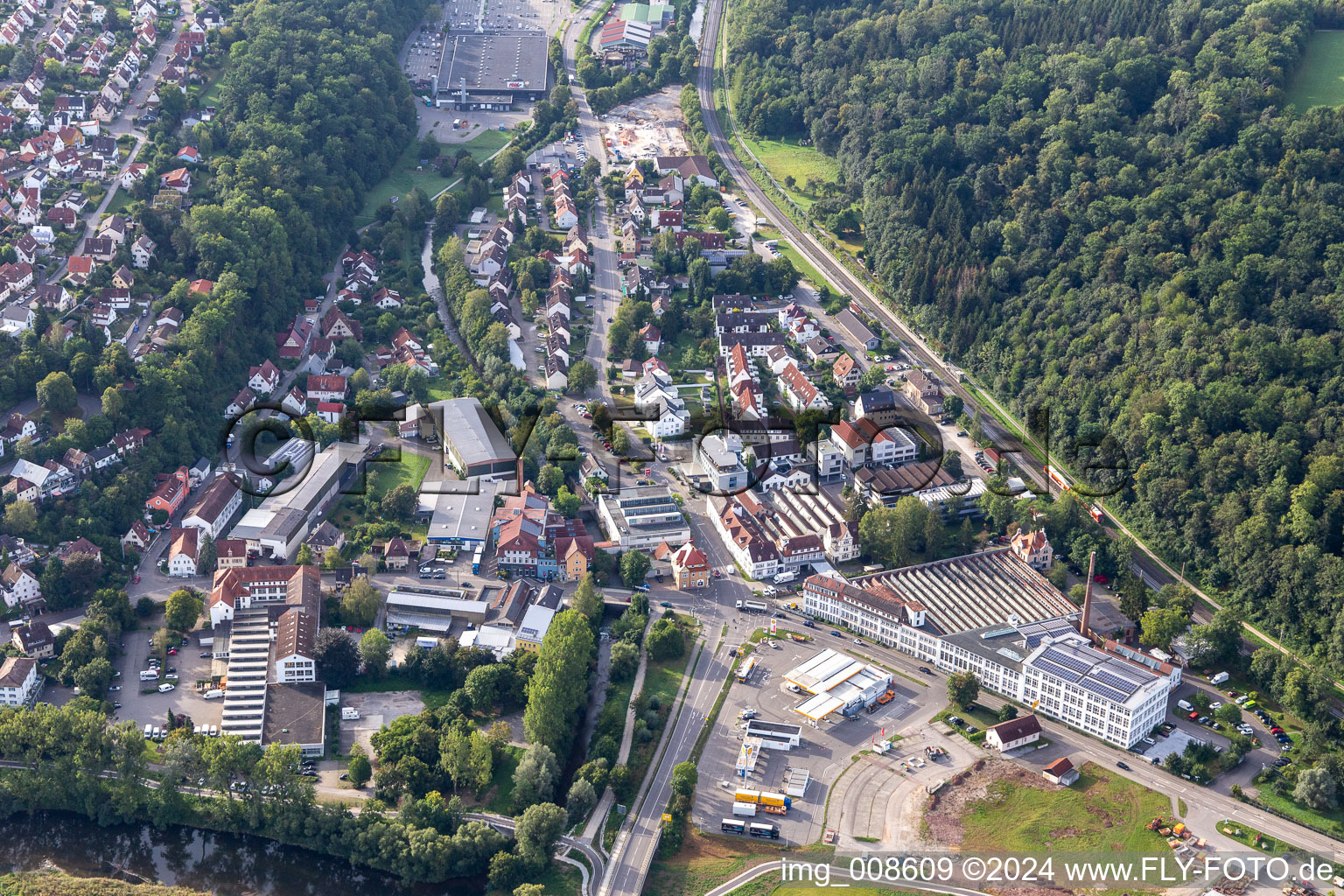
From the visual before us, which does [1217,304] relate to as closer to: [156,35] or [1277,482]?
→ [1277,482]

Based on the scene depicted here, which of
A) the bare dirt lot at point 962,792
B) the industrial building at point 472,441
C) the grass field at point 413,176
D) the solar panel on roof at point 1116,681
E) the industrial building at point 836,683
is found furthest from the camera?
the grass field at point 413,176

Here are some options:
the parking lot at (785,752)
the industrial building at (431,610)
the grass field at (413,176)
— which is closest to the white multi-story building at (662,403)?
the industrial building at (431,610)

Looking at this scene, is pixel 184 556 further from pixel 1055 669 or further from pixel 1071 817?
pixel 1071 817

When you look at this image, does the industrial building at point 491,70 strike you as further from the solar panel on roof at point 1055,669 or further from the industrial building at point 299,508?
the solar panel on roof at point 1055,669

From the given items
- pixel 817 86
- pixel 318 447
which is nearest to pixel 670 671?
pixel 318 447

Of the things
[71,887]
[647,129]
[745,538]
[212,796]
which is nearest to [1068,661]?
[745,538]

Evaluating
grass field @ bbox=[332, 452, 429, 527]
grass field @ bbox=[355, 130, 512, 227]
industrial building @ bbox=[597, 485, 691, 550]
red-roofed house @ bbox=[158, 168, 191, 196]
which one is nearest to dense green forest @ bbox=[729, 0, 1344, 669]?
grass field @ bbox=[355, 130, 512, 227]
